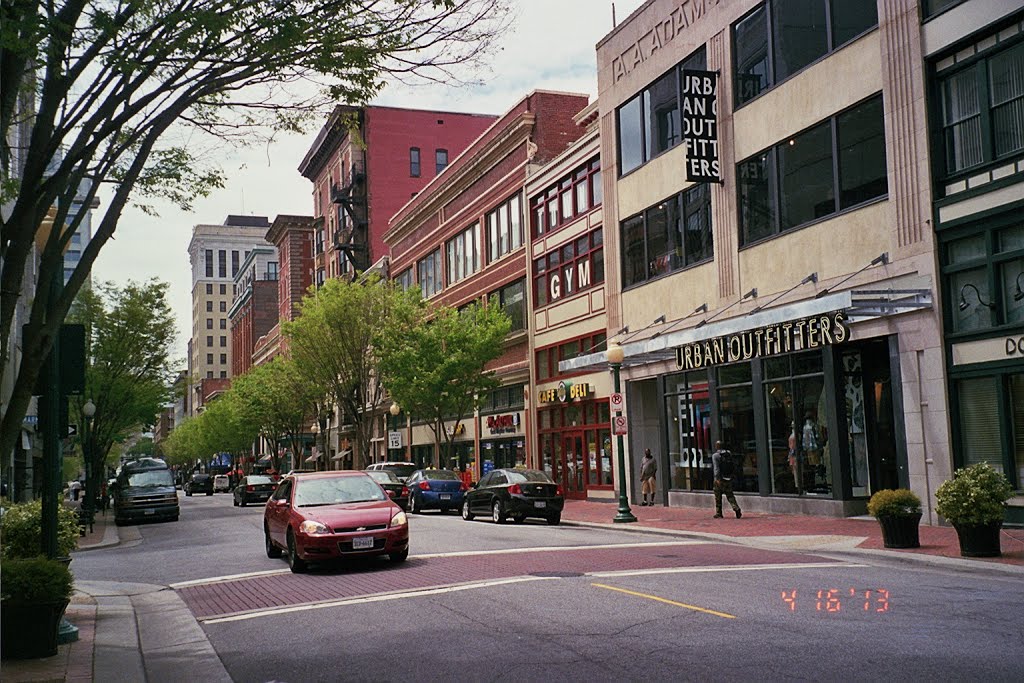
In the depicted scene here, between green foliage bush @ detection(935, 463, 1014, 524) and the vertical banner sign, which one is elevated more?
the vertical banner sign

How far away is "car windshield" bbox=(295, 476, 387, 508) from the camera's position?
1639 centimetres

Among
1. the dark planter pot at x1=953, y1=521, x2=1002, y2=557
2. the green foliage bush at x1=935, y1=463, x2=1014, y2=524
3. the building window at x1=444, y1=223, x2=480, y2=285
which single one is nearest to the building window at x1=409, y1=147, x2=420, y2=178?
the building window at x1=444, y1=223, x2=480, y2=285

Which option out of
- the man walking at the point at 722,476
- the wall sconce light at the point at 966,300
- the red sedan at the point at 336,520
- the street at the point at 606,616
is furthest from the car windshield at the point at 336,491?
the wall sconce light at the point at 966,300

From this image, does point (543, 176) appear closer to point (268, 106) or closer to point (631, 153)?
point (631, 153)

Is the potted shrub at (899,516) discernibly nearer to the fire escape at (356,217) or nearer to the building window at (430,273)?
the building window at (430,273)

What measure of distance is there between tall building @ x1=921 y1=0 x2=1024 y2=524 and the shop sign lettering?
2515 cm

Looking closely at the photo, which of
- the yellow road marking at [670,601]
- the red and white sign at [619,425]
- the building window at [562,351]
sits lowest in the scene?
the yellow road marking at [670,601]

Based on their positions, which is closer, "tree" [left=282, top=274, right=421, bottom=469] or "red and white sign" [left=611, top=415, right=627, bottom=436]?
"red and white sign" [left=611, top=415, right=627, bottom=436]

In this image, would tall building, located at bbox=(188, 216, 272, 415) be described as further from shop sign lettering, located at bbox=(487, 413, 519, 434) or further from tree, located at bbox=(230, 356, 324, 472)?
shop sign lettering, located at bbox=(487, 413, 519, 434)

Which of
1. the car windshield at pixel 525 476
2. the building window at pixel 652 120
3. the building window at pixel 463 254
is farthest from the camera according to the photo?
the building window at pixel 463 254

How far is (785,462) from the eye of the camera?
956 inches

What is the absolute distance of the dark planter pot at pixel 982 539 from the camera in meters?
14.3

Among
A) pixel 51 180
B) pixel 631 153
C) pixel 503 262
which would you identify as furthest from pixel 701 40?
pixel 51 180

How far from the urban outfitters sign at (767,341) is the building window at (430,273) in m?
26.7
